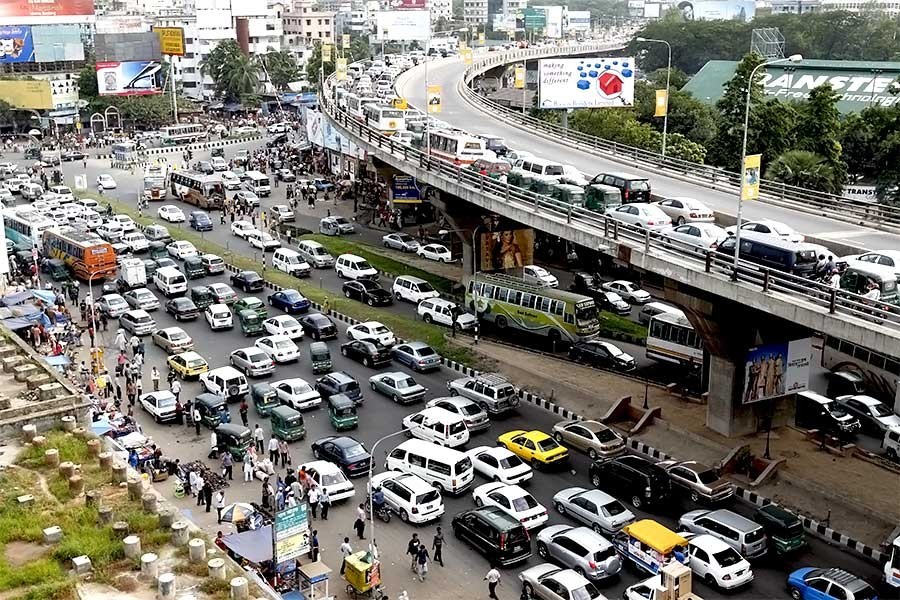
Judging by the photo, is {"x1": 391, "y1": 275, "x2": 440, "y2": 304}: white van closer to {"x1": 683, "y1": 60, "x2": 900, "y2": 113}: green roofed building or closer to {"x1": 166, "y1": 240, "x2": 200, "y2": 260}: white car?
{"x1": 166, "y1": 240, "x2": 200, "y2": 260}: white car

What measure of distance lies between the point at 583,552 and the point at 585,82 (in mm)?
44119

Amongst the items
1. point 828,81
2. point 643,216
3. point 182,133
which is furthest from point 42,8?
point 643,216

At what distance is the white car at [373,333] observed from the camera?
141 ft

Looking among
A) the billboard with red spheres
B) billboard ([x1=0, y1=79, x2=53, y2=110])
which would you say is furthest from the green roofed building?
billboard ([x1=0, y1=79, x2=53, y2=110])

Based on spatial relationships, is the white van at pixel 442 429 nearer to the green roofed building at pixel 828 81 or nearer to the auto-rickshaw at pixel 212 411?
the auto-rickshaw at pixel 212 411

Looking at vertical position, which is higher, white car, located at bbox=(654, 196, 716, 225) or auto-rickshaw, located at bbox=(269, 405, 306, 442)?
white car, located at bbox=(654, 196, 716, 225)

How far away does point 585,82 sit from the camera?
212 ft

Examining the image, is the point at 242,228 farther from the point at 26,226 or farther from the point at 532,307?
the point at 532,307

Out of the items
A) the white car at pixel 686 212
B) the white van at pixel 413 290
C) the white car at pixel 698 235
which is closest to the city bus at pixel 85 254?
the white van at pixel 413 290

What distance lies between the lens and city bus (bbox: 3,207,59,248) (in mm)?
59994

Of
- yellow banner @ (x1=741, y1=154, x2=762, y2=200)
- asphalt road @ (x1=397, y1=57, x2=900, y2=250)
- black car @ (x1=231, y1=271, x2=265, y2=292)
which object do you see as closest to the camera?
yellow banner @ (x1=741, y1=154, x2=762, y2=200)

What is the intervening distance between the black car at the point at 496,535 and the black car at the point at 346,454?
5.34m

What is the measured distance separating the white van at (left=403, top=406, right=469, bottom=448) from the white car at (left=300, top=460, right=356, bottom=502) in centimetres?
422

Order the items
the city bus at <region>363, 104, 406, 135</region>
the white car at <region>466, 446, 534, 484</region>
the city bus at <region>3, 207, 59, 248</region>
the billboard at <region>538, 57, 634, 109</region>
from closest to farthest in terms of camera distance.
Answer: the white car at <region>466, 446, 534, 484</region>, the city bus at <region>3, 207, 59, 248</region>, the city bus at <region>363, 104, 406, 135</region>, the billboard at <region>538, 57, 634, 109</region>
